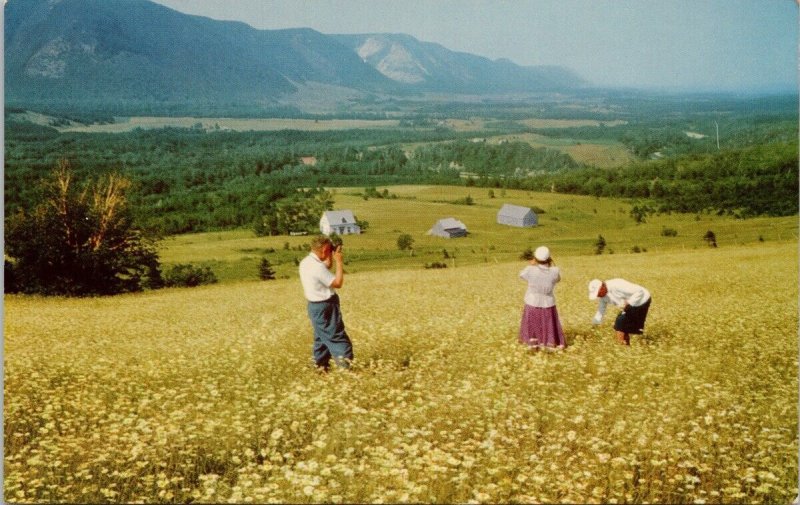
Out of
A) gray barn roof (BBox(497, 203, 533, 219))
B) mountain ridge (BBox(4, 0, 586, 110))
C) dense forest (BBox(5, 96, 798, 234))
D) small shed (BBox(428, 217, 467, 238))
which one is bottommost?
small shed (BBox(428, 217, 467, 238))

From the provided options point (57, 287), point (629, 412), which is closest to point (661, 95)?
point (629, 412)

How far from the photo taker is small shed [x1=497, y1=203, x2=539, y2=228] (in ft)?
51.8

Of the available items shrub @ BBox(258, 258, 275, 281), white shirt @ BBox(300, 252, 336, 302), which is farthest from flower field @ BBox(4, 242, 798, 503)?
shrub @ BBox(258, 258, 275, 281)

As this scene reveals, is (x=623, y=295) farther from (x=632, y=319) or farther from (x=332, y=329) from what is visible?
(x=332, y=329)

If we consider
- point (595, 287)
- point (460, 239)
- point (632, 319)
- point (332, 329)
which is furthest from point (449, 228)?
point (332, 329)

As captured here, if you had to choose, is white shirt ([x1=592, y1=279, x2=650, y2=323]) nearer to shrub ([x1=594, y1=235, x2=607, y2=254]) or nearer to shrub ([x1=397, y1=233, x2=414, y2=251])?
shrub ([x1=397, y1=233, x2=414, y2=251])

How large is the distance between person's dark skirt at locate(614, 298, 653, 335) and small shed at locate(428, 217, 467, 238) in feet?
21.5

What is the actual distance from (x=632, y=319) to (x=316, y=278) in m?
5.04

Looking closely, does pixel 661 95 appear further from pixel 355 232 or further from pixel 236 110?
pixel 236 110

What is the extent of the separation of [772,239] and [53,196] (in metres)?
18.5

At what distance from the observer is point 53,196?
13898 millimetres

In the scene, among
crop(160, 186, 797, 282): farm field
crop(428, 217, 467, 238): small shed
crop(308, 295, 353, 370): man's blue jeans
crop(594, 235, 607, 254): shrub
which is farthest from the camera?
crop(594, 235, 607, 254): shrub

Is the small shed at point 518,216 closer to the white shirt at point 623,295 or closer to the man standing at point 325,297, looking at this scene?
the white shirt at point 623,295

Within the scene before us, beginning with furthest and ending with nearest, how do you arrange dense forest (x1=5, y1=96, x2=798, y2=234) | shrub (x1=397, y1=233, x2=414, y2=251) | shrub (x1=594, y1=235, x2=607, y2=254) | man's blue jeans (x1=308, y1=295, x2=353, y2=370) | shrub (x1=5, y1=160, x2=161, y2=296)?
1. shrub (x1=594, y1=235, x2=607, y2=254)
2. shrub (x1=397, y1=233, x2=414, y2=251)
3. dense forest (x1=5, y1=96, x2=798, y2=234)
4. shrub (x1=5, y1=160, x2=161, y2=296)
5. man's blue jeans (x1=308, y1=295, x2=353, y2=370)
